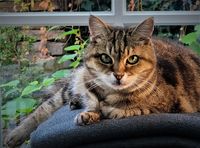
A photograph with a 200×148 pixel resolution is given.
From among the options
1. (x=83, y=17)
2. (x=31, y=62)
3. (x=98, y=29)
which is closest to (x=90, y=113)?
(x=98, y=29)

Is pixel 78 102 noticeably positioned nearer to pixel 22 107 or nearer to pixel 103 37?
pixel 103 37

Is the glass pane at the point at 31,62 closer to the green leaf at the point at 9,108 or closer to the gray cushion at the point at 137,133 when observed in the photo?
the green leaf at the point at 9,108

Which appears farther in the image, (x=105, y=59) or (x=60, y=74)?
(x=60, y=74)

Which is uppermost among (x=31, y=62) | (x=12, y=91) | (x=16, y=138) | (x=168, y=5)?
(x=168, y=5)

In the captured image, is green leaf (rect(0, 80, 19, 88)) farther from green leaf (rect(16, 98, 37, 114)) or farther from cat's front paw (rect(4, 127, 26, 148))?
cat's front paw (rect(4, 127, 26, 148))

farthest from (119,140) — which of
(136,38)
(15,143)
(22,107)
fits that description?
(22,107)

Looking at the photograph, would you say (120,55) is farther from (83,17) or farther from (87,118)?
(83,17)

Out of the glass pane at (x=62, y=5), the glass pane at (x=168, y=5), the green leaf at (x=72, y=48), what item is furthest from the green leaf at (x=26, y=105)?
A: the glass pane at (x=168, y=5)

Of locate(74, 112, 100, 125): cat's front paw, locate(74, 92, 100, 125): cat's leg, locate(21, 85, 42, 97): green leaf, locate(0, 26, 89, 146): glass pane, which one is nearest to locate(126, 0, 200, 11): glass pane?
locate(0, 26, 89, 146): glass pane
